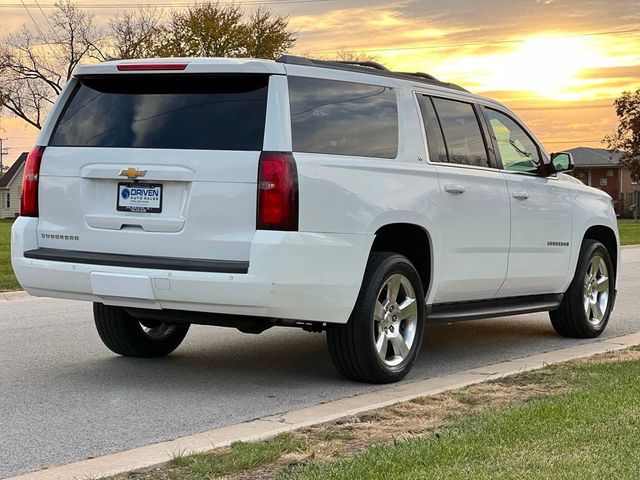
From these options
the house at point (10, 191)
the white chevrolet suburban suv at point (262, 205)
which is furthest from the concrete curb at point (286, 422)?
the house at point (10, 191)

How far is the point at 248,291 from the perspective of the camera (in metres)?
6.58

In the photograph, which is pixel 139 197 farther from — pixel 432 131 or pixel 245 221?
pixel 432 131

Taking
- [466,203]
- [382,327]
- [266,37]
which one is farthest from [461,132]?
[266,37]

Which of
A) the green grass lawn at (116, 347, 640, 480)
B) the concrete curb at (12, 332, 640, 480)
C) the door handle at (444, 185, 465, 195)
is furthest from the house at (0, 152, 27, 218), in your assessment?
the green grass lawn at (116, 347, 640, 480)

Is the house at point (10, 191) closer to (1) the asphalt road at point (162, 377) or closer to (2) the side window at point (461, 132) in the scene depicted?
(1) the asphalt road at point (162, 377)

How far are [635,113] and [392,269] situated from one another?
65537mm

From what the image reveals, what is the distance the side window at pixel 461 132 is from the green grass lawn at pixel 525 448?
2.40m

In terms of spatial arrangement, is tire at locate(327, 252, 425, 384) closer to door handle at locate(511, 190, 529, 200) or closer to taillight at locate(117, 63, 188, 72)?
door handle at locate(511, 190, 529, 200)

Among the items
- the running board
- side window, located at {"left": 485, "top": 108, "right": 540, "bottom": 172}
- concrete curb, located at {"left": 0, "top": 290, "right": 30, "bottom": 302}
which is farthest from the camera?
concrete curb, located at {"left": 0, "top": 290, "right": 30, "bottom": 302}

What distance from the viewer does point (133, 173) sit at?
22.8 ft

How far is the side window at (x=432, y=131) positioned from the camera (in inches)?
313

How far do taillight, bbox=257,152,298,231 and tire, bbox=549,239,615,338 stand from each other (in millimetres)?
4035

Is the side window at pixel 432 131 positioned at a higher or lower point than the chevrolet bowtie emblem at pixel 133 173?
higher

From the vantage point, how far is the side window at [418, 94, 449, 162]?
26.1 ft
